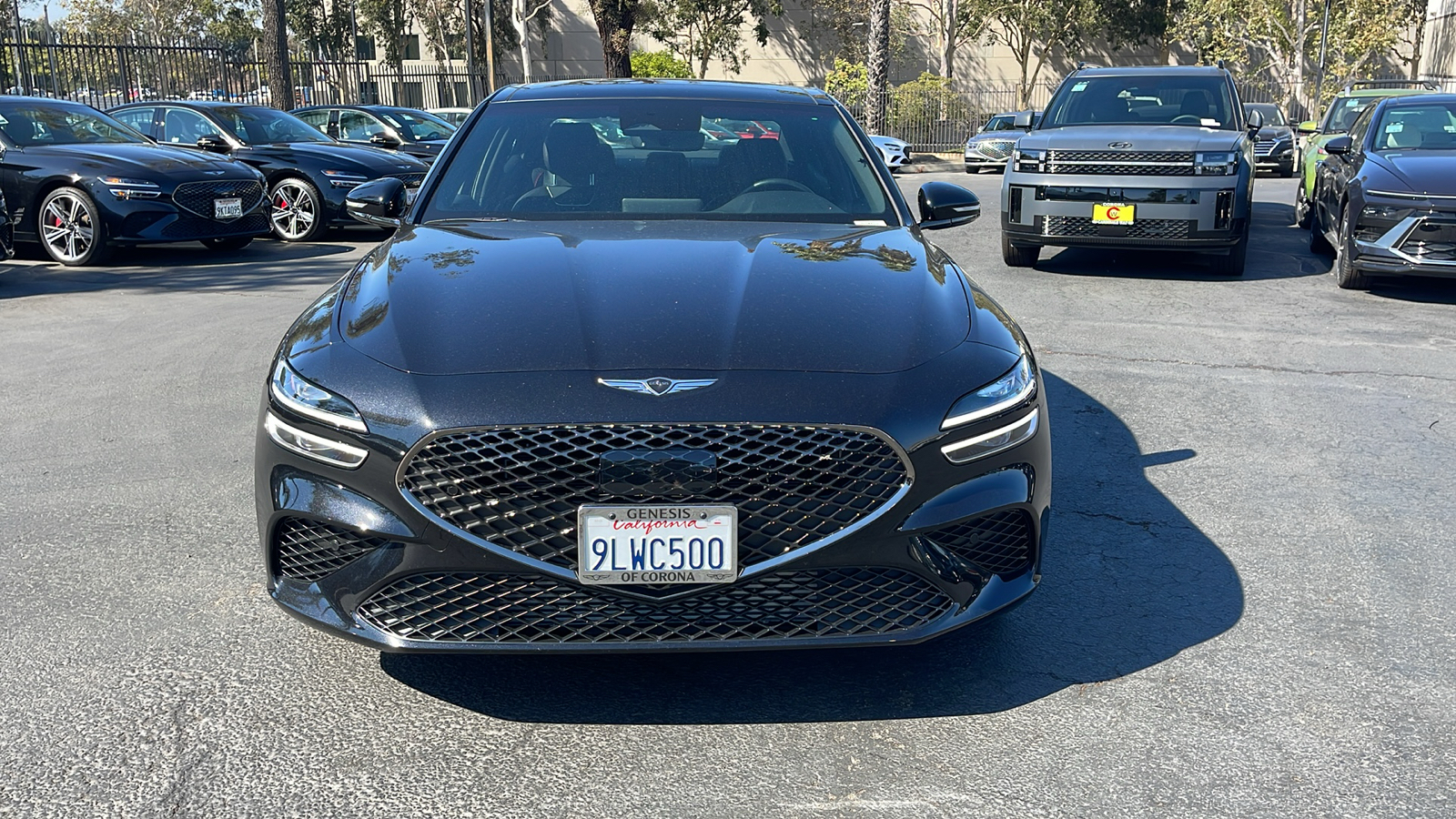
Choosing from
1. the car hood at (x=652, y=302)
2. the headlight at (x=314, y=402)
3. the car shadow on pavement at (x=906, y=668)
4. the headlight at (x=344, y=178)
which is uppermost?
the car hood at (x=652, y=302)

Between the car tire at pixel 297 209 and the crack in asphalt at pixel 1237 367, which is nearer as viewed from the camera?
the crack in asphalt at pixel 1237 367

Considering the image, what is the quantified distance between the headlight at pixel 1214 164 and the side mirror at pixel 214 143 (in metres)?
9.74

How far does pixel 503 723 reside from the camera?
3.16 m

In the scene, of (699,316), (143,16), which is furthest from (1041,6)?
(143,16)

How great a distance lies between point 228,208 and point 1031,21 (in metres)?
38.8

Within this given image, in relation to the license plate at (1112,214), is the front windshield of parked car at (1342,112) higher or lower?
higher

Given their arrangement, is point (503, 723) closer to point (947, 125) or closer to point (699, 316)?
point (699, 316)

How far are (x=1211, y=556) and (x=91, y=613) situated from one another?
353 centimetres

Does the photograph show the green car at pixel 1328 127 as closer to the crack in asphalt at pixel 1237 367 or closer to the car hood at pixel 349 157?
the crack in asphalt at pixel 1237 367

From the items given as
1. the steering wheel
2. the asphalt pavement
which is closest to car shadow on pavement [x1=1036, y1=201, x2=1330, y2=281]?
the asphalt pavement

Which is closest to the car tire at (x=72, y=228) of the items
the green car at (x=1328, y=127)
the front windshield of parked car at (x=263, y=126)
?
the front windshield of parked car at (x=263, y=126)

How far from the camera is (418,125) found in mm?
18562

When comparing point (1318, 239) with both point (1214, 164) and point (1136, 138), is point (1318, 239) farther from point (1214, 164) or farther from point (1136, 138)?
point (1136, 138)

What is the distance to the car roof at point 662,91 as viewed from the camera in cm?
508
